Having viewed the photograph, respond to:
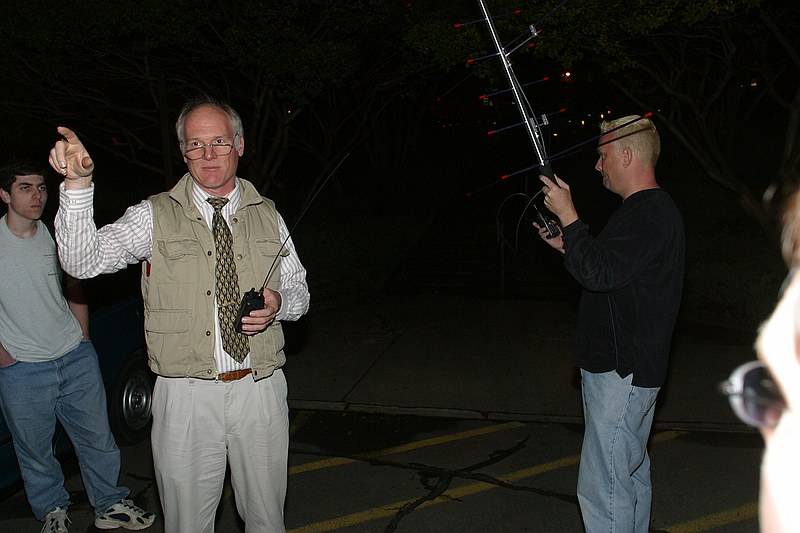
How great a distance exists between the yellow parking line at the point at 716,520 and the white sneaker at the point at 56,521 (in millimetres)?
3580

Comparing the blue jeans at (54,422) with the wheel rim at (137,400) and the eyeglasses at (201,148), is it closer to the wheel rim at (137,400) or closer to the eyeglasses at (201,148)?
the wheel rim at (137,400)

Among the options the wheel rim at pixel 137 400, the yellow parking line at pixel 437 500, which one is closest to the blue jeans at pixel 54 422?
the yellow parking line at pixel 437 500

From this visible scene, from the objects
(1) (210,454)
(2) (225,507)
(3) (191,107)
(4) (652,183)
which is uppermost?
(3) (191,107)

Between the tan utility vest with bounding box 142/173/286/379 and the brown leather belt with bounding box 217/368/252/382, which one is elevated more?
the tan utility vest with bounding box 142/173/286/379

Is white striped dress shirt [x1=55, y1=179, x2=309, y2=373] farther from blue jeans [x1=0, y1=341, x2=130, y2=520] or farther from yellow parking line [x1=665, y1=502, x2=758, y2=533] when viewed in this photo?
yellow parking line [x1=665, y1=502, x2=758, y2=533]

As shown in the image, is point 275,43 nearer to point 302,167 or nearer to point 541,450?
point 541,450

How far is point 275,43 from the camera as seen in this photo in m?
11.8

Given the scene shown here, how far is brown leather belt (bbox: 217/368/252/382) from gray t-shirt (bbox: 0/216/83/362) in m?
1.62

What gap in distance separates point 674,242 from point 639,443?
3.20 ft

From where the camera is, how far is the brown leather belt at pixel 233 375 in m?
3.29

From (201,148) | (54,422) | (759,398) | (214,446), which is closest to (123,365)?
(54,422)

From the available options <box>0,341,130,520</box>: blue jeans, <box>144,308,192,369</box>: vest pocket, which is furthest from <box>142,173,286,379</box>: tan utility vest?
<box>0,341,130,520</box>: blue jeans

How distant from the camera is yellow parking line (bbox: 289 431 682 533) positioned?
15.9 ft

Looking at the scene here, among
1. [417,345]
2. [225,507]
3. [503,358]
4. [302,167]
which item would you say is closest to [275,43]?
[417,345]
